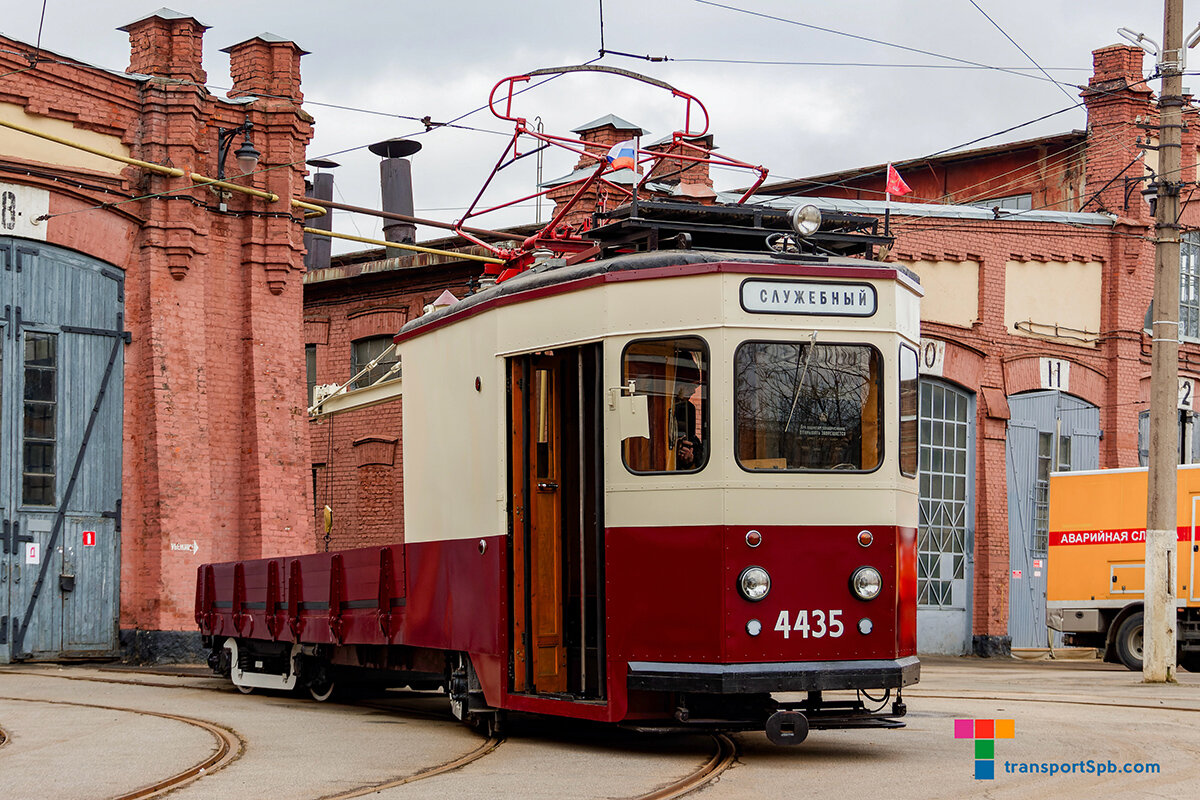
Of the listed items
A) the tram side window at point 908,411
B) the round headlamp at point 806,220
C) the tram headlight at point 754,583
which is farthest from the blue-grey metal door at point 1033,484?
the tram headlight at point 754,583

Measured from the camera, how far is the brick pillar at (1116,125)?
91.0 feet

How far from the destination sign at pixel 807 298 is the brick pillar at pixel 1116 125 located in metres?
20.0

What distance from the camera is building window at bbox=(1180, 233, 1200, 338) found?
29.2 m

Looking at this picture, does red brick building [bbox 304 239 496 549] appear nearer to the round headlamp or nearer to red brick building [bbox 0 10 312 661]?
red brick building [bbox 0 10 312 661]

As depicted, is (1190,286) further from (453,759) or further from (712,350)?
(453,759)

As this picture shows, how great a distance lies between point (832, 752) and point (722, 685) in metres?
1.37

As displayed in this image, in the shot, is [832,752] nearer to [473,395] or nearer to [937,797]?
[937,797]

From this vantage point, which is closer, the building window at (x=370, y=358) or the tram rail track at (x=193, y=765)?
the tram rail track at (x=193, y=765)

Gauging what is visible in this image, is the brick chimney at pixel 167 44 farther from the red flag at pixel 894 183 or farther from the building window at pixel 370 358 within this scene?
the red flag at pixel 894 183

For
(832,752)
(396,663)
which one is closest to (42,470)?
(396,663)

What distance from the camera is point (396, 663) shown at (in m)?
12.3

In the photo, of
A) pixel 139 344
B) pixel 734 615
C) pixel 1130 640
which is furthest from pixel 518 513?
pixel 1130 640

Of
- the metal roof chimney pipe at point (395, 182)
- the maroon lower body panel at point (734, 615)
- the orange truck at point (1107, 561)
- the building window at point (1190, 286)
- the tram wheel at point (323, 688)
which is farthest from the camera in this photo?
the metal roof chimney pipe at point (395, 182)

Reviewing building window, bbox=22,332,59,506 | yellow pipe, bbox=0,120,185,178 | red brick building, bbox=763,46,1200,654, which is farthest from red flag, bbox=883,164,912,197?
building window, bbox=22,332,59,506
